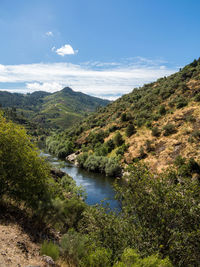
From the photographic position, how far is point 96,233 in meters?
14.7

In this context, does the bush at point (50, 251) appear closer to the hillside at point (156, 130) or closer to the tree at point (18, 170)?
the tree at point (18, 170)

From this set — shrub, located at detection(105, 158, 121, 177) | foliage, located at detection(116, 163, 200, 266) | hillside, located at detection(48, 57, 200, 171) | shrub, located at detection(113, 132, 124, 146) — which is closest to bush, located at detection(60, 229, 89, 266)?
foliage, located at detection(116, 163, 200, 266)

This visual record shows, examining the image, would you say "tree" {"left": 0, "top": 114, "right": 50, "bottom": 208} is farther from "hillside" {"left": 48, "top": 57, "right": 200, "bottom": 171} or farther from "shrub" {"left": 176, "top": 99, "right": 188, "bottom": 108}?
"shrub" {"left": 176, "top": 99, "right": 188, "bottom": 108}

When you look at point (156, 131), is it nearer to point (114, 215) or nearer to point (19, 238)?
point (114, 215)

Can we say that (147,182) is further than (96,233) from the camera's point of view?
Yes

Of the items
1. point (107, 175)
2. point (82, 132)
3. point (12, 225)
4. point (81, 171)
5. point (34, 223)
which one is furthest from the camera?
point (82, 132)

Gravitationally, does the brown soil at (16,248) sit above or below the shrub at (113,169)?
above

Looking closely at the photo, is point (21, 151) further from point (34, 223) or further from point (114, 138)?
point (114, 138)

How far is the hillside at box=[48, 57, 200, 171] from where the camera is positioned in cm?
6359

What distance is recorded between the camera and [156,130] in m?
→ 74.1

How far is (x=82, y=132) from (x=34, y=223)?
10019cm

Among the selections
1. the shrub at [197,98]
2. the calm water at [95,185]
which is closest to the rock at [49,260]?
the calm water at [95,185]

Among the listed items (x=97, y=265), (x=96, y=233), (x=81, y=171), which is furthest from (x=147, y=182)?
(x=81, y=171)

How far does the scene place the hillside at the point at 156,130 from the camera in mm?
63594
